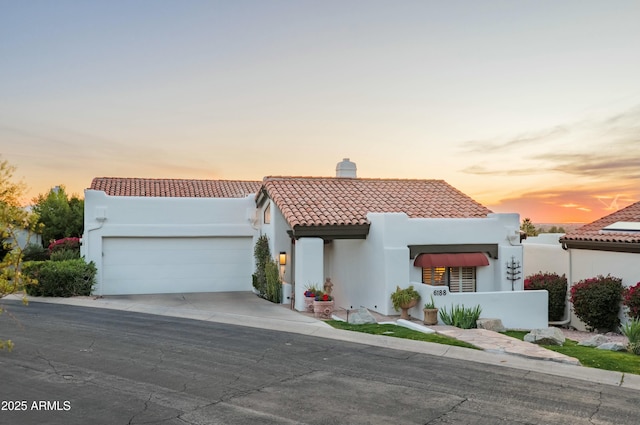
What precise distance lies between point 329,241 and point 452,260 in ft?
18.4

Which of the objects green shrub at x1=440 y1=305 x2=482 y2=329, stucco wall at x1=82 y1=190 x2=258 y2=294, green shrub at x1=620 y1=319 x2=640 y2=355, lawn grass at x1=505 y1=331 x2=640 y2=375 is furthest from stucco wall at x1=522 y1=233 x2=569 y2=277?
stucco wall at x1=82 y1=190 x2=258 y2=294

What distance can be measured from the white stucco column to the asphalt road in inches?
188

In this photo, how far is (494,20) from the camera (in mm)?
19859

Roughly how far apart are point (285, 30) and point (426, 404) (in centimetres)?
1663

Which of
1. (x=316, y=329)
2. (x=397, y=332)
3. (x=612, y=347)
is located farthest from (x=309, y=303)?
(x=612, y=347)

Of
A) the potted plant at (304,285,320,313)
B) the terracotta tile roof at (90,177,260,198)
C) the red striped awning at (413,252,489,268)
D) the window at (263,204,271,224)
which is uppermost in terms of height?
the terracotta tile roof at (90,177,260,198)

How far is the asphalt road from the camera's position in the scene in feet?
27.4

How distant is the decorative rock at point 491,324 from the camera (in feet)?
54.0

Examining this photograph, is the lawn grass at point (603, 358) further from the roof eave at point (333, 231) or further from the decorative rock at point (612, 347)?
the roof eave at point (333, 231)

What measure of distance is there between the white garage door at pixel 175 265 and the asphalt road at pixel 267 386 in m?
9.96

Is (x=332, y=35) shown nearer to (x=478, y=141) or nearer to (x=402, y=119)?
(x=402, y=119)

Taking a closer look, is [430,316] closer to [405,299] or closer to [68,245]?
[405,299]

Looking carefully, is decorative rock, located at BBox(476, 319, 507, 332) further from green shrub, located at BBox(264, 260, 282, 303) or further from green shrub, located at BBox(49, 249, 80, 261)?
green shrub, located at BBox(49, 249, 80, 261)

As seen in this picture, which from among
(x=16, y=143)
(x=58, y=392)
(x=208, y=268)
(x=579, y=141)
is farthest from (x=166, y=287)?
(x=579, y=141)
